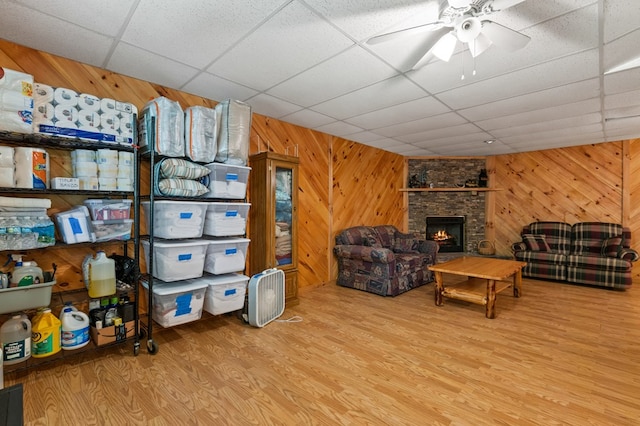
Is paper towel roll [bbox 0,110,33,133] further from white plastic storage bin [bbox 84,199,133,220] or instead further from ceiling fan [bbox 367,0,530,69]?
ceiling fan [bbox 367,0,530,69]

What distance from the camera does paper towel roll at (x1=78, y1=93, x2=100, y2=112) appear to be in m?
2.31

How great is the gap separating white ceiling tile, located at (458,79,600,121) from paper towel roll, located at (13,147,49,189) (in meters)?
4.01

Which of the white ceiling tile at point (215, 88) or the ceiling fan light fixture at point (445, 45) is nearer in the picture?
the ceiling fan light fixture at point (445, 45)

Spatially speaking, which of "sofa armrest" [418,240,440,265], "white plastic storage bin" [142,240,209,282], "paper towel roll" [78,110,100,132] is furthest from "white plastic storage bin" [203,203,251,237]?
"sofa armrest" [418,240,440,265]

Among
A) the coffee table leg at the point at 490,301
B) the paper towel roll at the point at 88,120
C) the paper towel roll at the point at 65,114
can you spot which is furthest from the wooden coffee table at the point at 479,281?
the paper towel roll at the point at 65,114

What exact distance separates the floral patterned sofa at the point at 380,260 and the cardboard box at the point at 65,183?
3264 millimetres

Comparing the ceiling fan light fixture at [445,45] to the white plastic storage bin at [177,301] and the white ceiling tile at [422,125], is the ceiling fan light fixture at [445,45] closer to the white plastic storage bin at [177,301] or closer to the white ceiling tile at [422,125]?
the white ceiling tile at [422,125]

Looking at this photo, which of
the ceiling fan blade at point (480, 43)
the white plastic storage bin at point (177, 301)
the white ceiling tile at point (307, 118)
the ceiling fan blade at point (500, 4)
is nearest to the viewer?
the ceiling fan blade at point (500, 4)

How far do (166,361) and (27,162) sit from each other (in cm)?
171

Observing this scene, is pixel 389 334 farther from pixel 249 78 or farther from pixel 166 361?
pixel 249 78

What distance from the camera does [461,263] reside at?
160 inches

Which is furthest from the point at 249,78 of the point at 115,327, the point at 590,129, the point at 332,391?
the point at 590,129

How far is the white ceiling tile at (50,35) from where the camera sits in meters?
1.92

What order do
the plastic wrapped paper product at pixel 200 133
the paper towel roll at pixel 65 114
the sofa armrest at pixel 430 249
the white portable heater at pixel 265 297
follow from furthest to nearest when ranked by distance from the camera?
1. the sofa armrest at pixel 430 249
2. the white portable heater at pixel 265 297
3. the plastic wrapped paper product at pixel 200 133
4. the paper towel roll at pixel 65 114
